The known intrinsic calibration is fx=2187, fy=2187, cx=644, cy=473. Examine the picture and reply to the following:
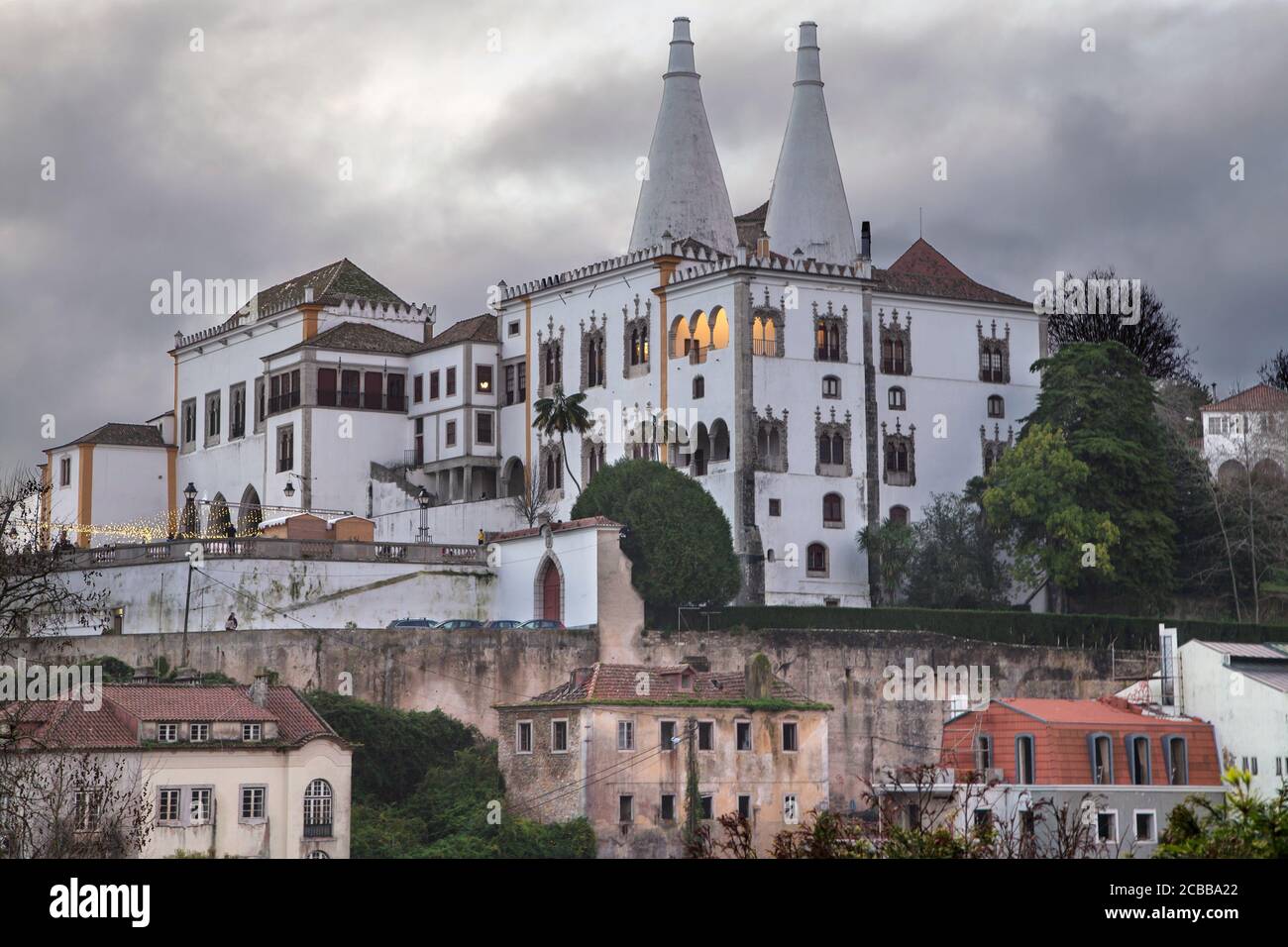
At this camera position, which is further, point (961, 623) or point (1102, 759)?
point (961, 623)

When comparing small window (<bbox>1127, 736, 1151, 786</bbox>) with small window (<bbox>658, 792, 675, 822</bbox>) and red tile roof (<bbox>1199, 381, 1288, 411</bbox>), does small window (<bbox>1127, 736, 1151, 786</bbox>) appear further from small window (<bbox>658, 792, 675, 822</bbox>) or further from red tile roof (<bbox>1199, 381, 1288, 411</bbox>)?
red tile roof (<bbox>1199, 381, 1288, 411</bbox>)

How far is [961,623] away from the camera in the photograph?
2247 inches

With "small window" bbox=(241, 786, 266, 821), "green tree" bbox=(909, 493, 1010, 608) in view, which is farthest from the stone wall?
"small window" bbox=(241, 786, 266, 821)

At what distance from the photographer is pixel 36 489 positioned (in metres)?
30.3

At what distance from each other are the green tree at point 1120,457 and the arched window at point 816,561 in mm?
7229

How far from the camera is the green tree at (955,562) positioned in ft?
198

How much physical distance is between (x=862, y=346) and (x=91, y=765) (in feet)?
92.3

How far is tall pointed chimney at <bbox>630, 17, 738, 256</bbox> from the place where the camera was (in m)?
67.9

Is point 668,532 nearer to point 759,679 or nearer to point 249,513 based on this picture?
point 759,679

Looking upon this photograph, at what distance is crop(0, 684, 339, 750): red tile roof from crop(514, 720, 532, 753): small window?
5.02 m

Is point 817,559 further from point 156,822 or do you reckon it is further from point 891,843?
point 891,843

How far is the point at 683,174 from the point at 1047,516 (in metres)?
16.6

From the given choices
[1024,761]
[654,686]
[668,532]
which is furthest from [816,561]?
[1024,761]
